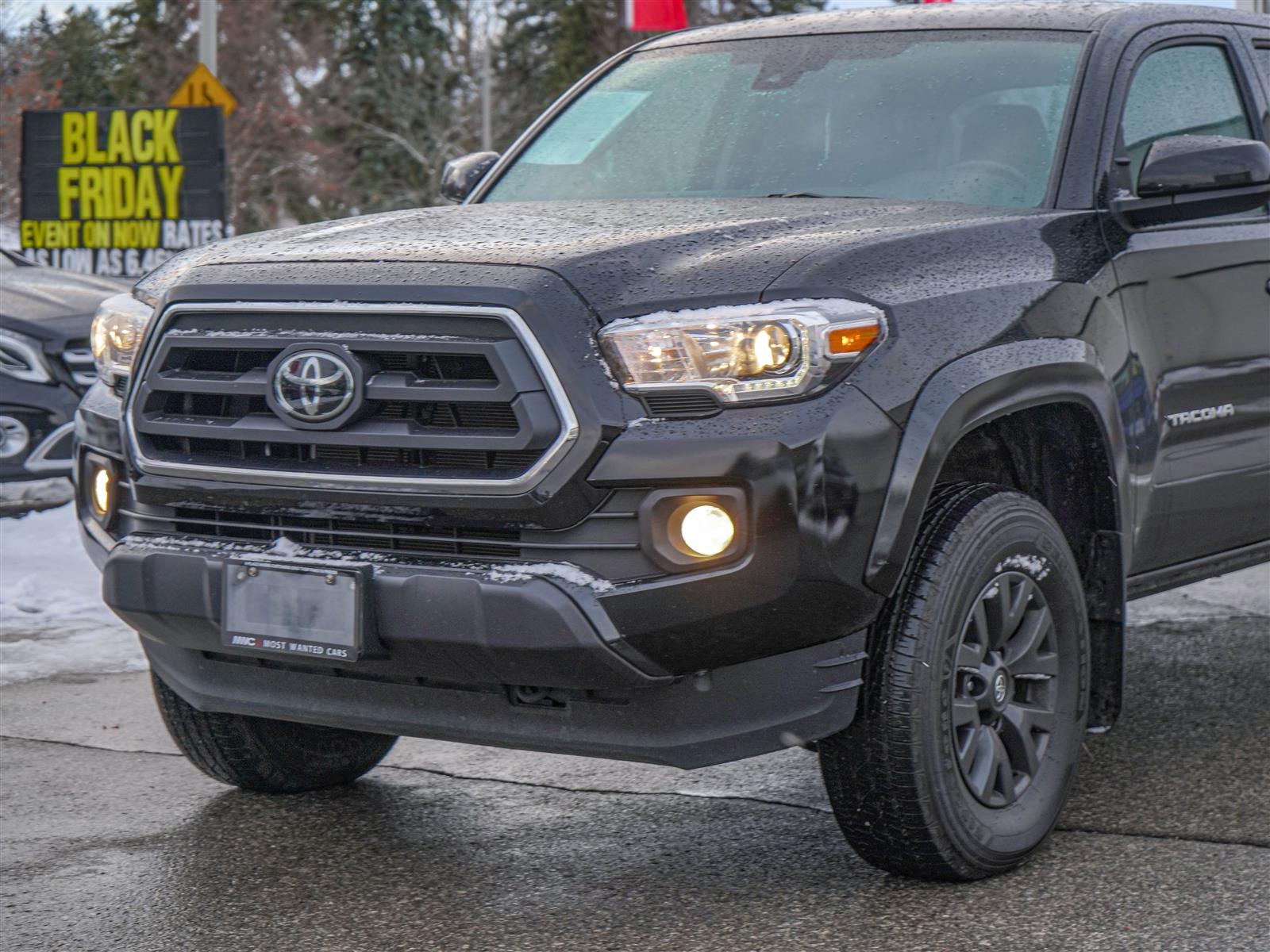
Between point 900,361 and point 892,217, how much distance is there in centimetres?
59

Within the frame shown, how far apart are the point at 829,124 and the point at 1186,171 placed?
34.8 inches

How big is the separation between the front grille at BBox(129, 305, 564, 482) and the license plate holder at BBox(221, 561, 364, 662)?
19 centimetres

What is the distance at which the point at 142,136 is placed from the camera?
12.3 metres

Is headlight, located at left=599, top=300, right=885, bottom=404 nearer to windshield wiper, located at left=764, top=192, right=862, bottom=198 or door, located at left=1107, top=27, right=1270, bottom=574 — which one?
windshield wiper, located at left=764, top=192, right=862, bottom=198

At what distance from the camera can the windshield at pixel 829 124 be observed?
436 centimetres

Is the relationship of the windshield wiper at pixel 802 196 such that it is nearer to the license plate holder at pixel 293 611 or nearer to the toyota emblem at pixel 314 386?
the toyota emblem at pixel 314 386

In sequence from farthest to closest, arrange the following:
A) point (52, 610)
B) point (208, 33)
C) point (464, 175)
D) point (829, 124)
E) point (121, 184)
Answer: point (208, 33) < point (121, 184) < point (52, 610) < point (464, 175) < point (829, 124)

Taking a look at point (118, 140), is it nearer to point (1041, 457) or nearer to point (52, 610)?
point (52, 610)

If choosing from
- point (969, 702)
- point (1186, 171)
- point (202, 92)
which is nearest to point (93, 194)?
point (202, 92)

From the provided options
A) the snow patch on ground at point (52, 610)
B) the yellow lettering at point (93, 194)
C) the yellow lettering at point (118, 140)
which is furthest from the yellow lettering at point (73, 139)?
the snow patch on ground at point (52, 610)

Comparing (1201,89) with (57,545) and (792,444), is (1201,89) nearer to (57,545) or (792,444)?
(792,444)

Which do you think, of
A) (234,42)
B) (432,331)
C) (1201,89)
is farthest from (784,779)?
(234,42)

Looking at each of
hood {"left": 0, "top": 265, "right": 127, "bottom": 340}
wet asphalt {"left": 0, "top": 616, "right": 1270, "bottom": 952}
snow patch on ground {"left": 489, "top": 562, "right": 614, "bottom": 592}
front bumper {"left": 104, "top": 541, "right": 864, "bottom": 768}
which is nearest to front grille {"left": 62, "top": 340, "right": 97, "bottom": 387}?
hood {"left": 0, "top": 265, "right": 127, "bottom": 340}

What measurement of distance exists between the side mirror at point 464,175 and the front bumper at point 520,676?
1.95 meters
